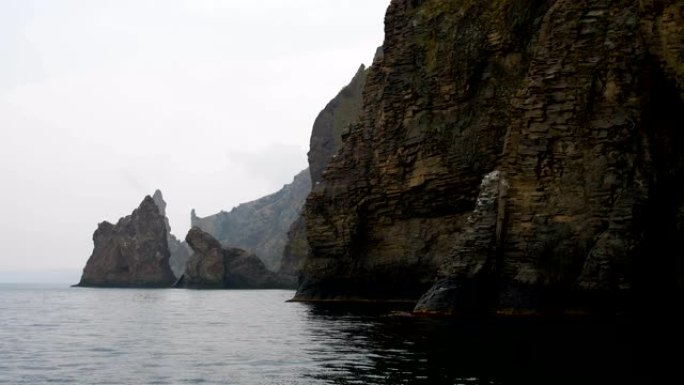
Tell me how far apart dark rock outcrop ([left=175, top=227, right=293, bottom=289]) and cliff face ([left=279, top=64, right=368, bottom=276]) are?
245 inches

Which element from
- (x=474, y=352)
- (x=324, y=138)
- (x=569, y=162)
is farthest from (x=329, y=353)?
(x=324, y=138)

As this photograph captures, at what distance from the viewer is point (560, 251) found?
2281 inches

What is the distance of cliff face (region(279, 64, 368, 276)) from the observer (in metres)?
185

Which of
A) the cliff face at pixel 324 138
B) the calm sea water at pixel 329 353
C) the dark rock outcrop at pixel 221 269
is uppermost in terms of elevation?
the cliff face at pixel 324 138

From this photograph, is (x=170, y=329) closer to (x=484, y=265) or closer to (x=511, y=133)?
(x=484, y=265)

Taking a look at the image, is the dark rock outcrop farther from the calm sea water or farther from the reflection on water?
the reflection on water

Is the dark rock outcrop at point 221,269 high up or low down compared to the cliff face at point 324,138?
down

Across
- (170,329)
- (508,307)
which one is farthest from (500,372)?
(170,329)

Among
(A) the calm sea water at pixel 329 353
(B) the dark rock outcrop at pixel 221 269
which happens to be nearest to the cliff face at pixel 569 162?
(A) the calm sea water at pixel 329 353

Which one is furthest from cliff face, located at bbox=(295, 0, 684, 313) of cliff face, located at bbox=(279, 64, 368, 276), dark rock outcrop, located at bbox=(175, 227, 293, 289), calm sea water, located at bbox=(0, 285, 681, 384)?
dark rock outcrop, located at bbox=(175, 227, 293, 289)

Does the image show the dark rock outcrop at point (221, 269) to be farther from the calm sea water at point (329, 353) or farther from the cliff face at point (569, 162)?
the calm sea water at point (329, 353)

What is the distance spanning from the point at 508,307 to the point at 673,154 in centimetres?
1743

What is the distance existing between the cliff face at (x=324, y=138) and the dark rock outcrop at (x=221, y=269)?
6.22 metres

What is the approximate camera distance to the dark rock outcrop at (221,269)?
185875 millimetres
